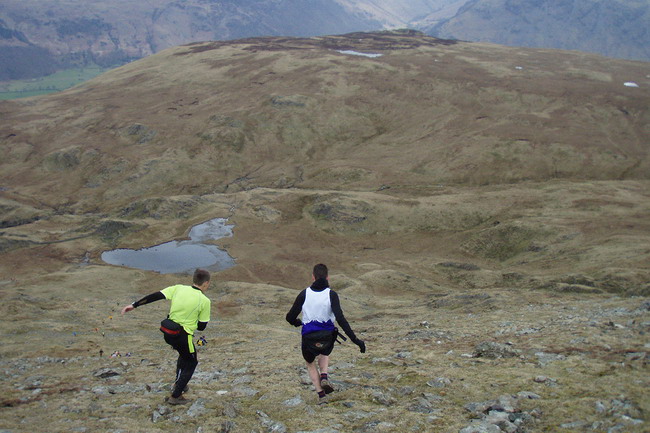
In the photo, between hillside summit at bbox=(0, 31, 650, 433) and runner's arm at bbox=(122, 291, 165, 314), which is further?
hillside summit at bbox=(0, 31, 650, 433)

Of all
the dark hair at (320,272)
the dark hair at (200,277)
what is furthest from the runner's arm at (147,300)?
the dark hair at (320,272)

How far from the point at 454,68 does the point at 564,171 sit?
5480cm

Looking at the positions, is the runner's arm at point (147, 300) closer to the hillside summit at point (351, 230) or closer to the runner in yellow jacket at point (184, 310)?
the runner in yellow jacket at point (184, 310)

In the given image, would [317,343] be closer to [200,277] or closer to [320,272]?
[320,272]

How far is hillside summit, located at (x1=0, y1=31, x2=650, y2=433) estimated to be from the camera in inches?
421

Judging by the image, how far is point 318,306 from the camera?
970cm

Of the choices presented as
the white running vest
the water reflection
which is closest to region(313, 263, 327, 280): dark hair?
the white running vest

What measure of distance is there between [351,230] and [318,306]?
159ft

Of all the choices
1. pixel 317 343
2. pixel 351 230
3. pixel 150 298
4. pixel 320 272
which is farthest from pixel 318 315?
pixel 351 230

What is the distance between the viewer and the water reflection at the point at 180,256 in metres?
47.7

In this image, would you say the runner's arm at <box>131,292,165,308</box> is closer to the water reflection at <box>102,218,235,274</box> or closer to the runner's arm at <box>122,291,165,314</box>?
the runner's arm at <box>122,291,165,314</box>

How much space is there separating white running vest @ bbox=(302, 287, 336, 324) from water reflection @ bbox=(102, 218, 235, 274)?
124 feet

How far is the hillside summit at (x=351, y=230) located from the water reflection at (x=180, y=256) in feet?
5.87

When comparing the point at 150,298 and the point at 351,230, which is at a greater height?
the point at 150,298
